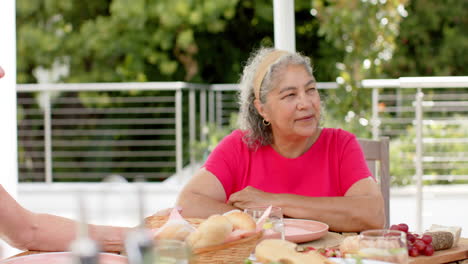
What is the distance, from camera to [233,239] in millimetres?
1117

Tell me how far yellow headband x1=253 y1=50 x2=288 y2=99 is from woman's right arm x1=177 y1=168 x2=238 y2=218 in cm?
32

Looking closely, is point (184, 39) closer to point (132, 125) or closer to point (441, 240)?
point (132, 125)

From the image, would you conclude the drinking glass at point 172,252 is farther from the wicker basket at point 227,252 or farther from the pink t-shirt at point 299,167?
the pink t-shirt at point 299,167

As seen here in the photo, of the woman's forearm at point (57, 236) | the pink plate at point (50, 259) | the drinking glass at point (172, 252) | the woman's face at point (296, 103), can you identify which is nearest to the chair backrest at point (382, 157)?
the woman's face at point (296, 103)

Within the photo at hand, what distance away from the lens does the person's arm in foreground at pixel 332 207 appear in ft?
5.87

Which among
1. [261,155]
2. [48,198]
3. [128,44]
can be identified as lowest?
[48,198]

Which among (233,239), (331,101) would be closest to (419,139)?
(233,239)

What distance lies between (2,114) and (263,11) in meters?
7.34

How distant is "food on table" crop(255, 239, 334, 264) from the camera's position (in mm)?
1057

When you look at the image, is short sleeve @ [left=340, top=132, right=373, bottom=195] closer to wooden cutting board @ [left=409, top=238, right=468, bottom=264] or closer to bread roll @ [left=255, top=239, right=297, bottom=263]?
wooden cutting board @ [left=409, top=238, right=468, bottom=264]

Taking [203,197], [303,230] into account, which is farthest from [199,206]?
[303,230]

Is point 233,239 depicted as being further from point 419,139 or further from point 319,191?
point 419,139

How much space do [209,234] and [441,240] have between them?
541mm

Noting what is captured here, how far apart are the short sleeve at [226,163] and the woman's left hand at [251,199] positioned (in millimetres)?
253
